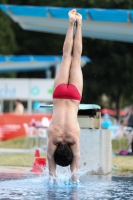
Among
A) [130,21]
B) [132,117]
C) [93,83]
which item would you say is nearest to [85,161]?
[130,21]

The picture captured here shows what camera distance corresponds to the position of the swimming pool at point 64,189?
777cm

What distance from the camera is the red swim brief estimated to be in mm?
9226

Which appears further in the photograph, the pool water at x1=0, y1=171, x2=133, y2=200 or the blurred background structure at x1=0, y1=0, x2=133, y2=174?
the blurred background structure at x1=0, y1=0, x2=133, y2=174

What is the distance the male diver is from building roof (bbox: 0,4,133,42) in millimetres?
8251

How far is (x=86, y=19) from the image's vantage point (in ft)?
62.7

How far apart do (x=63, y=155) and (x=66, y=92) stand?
103 centimetres

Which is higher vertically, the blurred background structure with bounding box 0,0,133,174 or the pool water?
the blurred background structure with bounding box 0,0,133,174

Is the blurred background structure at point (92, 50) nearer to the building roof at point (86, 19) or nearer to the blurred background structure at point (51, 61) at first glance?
the blurred background structure at point (51, 61)

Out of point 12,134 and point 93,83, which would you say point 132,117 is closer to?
point 12,134

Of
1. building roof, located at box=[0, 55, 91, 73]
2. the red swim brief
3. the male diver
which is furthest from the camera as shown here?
building roof, located at box=[0, 55, 91, 73]

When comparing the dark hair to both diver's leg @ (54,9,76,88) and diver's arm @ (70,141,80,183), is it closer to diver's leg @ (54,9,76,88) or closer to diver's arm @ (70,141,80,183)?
diver's arm @ (70,141,80,183)

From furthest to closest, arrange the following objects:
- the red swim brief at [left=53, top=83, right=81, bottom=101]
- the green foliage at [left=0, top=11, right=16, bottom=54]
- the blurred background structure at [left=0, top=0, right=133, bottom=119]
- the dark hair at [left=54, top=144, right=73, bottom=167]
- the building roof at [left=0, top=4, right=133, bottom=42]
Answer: the green foliage at [left=0, top=11, right=16, bottom=54] → the blurred background structure at [left=0, top=0, right=133, bottom=119] → the building roof at [left=0, top=4, right=133, bottom=42] → the red swim brief at [left=53, top=83, right=81, bottom=101] → the dark hair at [left=54, top=144, right=73, bottom=167]

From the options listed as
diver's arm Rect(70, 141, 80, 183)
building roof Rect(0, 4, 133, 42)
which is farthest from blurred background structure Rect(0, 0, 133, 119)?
diver's arm Rect(70, 141, 80, 183)

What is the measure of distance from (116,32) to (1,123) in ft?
27.4
